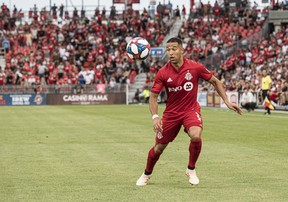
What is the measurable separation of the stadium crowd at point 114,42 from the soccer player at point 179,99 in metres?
34.4

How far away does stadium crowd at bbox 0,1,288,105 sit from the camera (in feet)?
163

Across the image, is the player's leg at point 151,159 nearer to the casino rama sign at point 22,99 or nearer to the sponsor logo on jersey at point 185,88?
the sponsor logo on jersey at point 185,88

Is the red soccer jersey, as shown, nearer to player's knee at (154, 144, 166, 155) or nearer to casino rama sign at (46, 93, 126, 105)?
player's knee at (154, 144, 166, 155)

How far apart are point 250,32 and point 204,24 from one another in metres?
6.13

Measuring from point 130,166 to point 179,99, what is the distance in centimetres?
299

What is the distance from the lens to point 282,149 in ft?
53.2

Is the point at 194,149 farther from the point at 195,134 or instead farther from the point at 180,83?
the point at 180,83

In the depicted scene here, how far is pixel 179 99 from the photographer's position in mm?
10516

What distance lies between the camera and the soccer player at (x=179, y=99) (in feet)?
34.0

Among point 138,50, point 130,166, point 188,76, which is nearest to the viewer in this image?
point 188,76

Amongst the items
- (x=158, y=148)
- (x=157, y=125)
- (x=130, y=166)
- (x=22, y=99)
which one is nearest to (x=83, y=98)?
(x=22, y=99)

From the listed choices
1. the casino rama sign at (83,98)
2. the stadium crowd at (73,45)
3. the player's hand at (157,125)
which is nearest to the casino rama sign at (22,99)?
the stadium crowd at (73,45)

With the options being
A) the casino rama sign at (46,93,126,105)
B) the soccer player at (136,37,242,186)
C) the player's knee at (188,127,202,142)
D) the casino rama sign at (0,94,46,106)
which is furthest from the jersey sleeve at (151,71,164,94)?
the casino rama sign at (46,93,126,105)

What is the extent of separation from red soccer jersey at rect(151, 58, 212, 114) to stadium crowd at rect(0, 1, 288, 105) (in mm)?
34456
